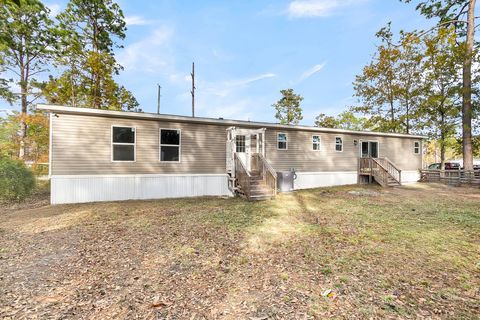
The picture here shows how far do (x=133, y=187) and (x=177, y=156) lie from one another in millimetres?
2204

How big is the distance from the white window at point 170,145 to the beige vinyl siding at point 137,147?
18 centimetres

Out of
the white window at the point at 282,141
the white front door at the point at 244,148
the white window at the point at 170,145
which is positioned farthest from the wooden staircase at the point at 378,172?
the white window at the point at 170,145

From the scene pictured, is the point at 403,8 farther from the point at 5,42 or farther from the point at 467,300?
the point at 5,42

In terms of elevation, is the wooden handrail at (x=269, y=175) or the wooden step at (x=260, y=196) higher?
the wooden handrail at (x=269, y=175)

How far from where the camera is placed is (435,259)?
3.61m

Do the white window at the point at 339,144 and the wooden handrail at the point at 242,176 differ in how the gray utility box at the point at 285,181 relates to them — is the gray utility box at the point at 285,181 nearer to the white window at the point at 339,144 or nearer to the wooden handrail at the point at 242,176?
the wooden handrail at the point at 242,176

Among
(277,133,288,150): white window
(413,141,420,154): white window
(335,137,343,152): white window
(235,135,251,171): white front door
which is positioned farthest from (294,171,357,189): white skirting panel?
(413,141,420,154): white window

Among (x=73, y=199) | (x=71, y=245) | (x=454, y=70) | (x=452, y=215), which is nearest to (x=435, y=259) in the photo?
(x=452, y=215)

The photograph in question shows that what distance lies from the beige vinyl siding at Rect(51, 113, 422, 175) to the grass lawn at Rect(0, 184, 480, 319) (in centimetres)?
252

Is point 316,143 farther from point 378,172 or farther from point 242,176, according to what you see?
point 242,176

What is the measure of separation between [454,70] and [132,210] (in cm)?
2430

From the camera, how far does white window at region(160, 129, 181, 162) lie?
378 inches

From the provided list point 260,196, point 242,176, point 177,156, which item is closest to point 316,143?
point 242,176

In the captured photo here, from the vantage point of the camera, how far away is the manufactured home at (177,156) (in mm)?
8258
